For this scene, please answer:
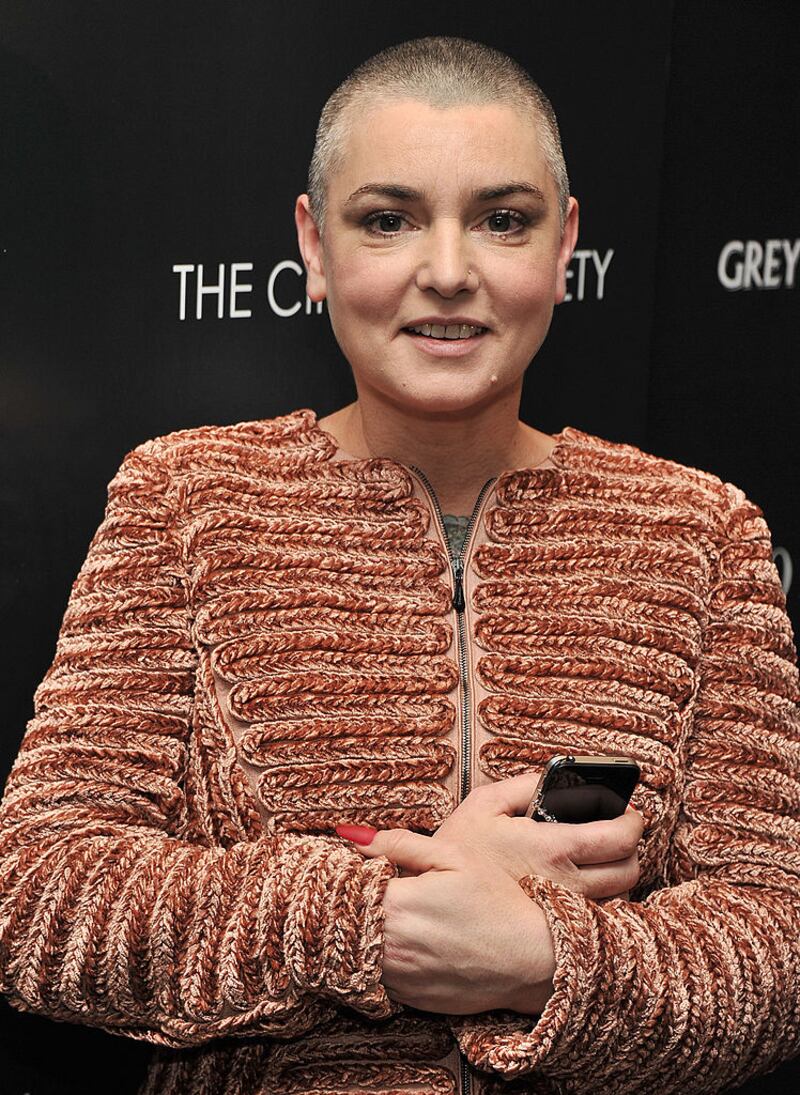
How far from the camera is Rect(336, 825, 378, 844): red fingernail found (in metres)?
1.94

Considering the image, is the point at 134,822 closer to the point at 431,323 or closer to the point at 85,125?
the point at 431,323

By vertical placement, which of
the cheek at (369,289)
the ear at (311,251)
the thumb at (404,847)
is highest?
the ear at (311,251)

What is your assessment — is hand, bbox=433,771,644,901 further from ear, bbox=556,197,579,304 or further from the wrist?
ear, bbox=556,197,579,304

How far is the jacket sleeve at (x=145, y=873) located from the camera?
180cm

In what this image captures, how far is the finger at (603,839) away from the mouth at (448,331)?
1.96ft

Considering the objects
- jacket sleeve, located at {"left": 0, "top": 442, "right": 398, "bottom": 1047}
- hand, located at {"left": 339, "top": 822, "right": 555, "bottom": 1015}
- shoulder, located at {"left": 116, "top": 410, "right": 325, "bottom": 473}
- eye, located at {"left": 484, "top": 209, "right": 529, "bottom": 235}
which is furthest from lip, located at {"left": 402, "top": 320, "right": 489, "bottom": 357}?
hand, located at {"left": 339, "top": 822, "right": 555, "bottom": 1015}

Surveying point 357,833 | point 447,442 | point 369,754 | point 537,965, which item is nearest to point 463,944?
point 537,965

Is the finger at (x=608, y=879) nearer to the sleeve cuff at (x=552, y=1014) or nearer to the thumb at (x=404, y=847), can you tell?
the sleeve cuff at (x=552, y=1014)

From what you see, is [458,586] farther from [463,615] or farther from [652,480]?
[652,480]

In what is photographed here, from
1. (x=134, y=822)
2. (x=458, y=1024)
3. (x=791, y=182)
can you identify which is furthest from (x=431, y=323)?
(x=791, y=182)

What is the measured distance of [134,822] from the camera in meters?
1.98

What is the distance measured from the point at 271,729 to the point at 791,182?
4.95 ft

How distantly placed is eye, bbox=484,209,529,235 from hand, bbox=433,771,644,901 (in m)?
0.66

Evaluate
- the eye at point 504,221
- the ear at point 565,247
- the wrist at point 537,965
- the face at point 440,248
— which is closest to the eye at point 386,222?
the face at point 440,248
